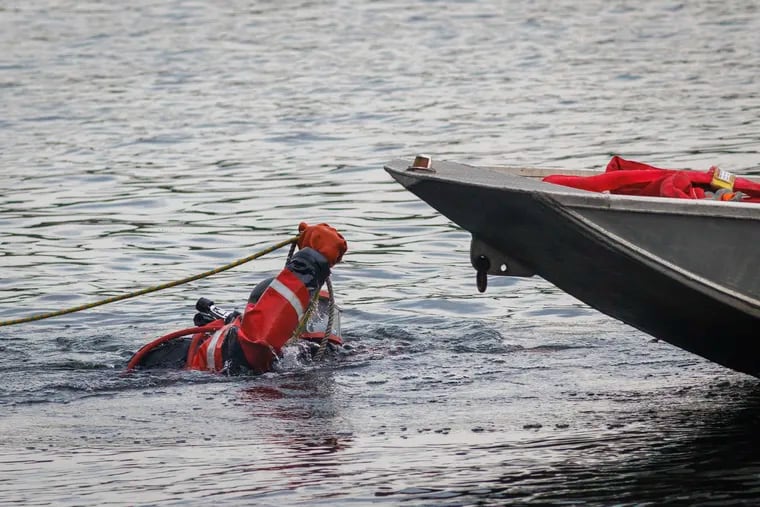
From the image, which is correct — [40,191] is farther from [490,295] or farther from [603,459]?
[603,459]

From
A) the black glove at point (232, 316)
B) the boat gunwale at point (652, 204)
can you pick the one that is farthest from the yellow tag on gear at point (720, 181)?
the black glove at point (232, 316)

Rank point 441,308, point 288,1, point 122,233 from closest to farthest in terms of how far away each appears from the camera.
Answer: point 441,308 < point 122,233 < point 288,1

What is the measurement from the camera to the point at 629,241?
6801mm

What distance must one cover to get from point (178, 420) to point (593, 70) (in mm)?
15793

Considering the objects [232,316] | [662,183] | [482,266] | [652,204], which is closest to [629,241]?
[652,204]

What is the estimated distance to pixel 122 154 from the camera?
56.7ft

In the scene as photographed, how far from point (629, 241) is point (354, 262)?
548 centimetres

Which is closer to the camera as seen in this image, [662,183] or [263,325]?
[662,183]

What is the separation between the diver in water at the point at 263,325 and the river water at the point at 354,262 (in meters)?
0.13

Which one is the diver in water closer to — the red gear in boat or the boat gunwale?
the red gear in boat

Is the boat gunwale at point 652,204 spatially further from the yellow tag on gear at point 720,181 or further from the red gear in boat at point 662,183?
the yellow tag on gear at point 720,181

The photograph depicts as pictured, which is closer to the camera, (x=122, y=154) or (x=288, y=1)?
(x=122, y=154)

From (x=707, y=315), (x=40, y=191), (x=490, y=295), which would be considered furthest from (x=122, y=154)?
(x=707, y=315)

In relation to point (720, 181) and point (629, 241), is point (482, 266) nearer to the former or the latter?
point (629, 241)
